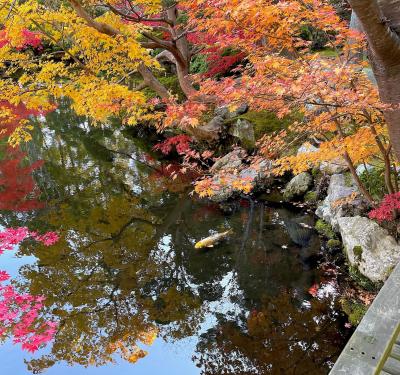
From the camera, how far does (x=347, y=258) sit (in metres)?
7.47

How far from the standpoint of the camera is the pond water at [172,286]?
20.9 feet

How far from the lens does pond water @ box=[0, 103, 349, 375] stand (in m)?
6.36

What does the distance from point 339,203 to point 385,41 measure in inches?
206

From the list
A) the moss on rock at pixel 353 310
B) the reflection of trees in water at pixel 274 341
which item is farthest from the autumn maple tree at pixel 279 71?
the reflection of trees in water at pixel 274 341

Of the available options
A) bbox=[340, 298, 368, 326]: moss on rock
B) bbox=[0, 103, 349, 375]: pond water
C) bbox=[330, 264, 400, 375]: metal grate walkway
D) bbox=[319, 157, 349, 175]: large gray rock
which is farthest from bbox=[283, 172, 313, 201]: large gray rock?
bbox=[330, 264, 400, 375]: metal grate walkway

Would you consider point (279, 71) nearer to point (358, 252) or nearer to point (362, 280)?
point (358, 252)

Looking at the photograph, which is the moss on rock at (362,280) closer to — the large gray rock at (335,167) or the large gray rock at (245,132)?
the large gray rock at (335,167)

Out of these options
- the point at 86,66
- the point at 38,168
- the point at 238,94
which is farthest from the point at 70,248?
the point at 38,168

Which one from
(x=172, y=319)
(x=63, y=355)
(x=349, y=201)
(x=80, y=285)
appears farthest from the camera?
(x=80, y=285)

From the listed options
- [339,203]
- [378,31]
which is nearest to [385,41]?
[378,31]

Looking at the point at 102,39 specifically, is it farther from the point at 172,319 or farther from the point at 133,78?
the point at 133,78

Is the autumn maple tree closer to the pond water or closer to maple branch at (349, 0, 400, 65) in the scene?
maple branch at (349, 0, 400, 65)

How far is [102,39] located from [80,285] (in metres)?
5.71

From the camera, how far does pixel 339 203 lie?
7.89 metres
